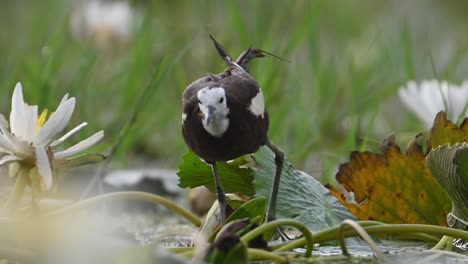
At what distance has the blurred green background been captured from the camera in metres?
2.39

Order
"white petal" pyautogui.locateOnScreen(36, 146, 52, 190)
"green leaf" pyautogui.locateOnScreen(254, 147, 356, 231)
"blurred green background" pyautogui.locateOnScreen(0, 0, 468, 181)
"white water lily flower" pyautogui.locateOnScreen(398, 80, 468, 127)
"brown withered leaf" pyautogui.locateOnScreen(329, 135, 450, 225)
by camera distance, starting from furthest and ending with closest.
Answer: "blurred green background" pyautogui.locateOnScreen(0, 0, 468, 181), "white water lily flower" pyautogui.locateOnScreen(398, 80, 468, 127), "brown withered leaf" pyautogui.locateOnScreen(329, 135, 450, 225), "green leaf" pyautogui.locateOnScreen(254, 147, 356, 231), "white petal" pyautogui.locateOnScreen(36, 146, 52, 190)

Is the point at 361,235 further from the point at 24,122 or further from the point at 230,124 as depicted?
the point at 24,122

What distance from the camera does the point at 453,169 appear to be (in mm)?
1196

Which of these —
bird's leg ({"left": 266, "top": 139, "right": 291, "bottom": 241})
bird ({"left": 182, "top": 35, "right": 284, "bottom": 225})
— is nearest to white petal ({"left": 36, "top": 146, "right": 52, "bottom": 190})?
bird ({"left": 182, "top": 35, "right": 284, "bottom": 225})

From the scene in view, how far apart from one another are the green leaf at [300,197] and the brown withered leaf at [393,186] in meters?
0.09

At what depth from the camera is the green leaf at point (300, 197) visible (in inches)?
49.0

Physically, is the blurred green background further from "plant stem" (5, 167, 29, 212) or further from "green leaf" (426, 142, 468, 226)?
"plant stem" (5, 167, 29, 212)

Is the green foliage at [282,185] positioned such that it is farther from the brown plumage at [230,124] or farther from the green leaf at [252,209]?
the brown plumage at [230,124]

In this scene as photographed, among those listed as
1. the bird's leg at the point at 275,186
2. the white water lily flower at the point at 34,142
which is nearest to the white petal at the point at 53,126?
the white water lily flower at the point at 34,142

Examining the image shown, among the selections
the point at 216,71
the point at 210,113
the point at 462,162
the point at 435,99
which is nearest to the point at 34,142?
the point at 210,113

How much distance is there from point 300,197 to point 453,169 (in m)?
0.21

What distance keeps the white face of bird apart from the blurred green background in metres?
0.74

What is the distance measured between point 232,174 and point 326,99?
4.71 ft

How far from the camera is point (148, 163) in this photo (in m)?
2.93
